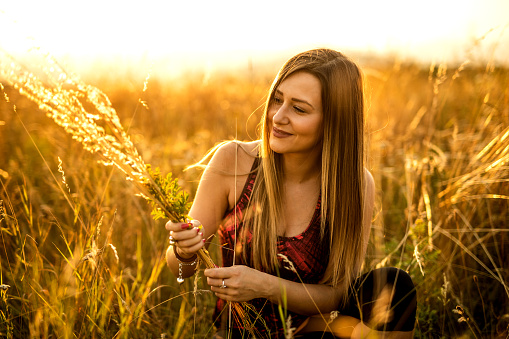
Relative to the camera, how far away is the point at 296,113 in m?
2.12

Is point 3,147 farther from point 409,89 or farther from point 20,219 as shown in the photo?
point 409,89

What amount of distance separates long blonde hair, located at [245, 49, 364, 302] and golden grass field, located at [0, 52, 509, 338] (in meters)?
0.18

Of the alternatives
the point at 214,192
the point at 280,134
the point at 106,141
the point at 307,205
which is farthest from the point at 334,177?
the point at 106,141

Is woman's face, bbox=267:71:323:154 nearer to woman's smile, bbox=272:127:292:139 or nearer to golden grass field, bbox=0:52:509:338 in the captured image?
woman's smile, bbox=272:127:292:139

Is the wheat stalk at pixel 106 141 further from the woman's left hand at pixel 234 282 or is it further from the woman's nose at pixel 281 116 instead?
the woman's nose at pixel 281 116

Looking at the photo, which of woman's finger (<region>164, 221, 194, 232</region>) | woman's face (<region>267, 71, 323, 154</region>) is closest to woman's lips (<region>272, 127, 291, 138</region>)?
woman's face (<region>267, 71, 323, 154</region>)

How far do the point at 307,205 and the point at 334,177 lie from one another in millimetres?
229

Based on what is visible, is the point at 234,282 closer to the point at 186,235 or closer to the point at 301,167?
the point at 186,235

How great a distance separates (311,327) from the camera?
2211mm

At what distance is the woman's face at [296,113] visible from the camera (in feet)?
6.89

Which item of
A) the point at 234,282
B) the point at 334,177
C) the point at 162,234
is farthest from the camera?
the point at 162,234

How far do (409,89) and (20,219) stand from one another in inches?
233

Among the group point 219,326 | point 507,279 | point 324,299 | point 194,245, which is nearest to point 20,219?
point 219,326

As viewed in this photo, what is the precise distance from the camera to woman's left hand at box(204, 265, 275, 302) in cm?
169
